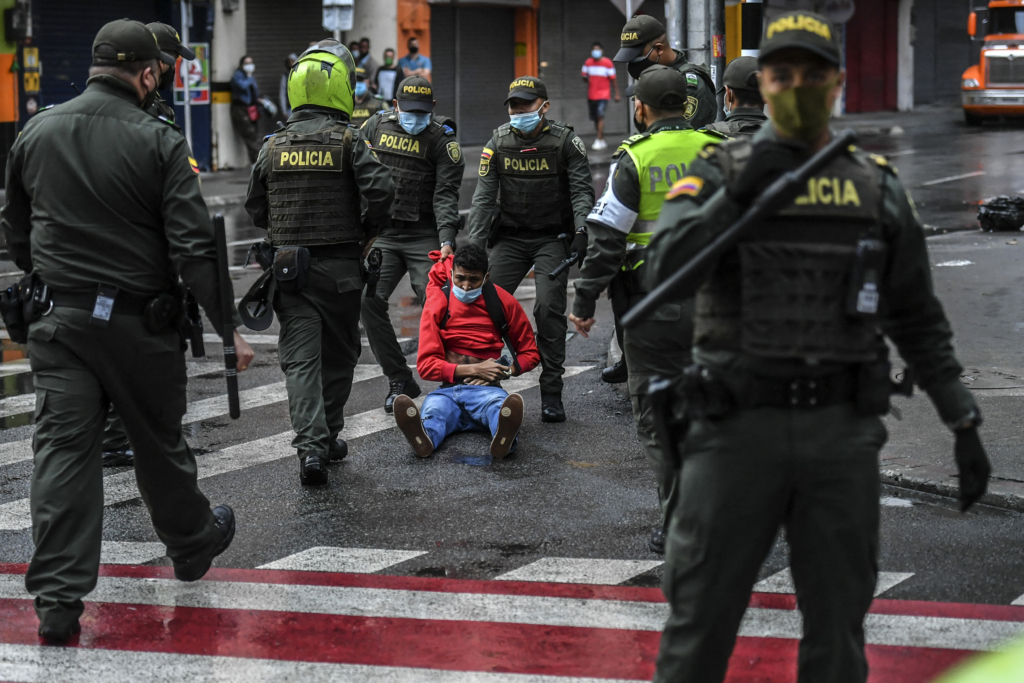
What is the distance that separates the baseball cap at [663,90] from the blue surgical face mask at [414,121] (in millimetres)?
2904

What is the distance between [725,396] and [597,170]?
70.8 ft

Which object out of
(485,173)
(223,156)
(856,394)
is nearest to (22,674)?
(856,394)

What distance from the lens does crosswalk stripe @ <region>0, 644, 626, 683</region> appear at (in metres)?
4.29

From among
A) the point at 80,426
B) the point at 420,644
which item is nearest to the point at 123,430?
the point at 80,426

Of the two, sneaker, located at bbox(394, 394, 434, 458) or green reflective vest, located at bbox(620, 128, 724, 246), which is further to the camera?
sneaker, located at bbox(394, 394, 434, 458)

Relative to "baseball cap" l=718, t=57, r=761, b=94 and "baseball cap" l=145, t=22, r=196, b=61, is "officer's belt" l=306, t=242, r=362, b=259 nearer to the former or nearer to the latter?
"baseball cap" l=145, t=22, r=196, b=61

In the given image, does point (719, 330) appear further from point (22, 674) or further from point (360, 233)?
point (360, 233)

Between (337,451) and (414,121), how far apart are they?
87.0 inches

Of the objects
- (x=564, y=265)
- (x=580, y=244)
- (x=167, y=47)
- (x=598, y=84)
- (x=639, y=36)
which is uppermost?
(x=598, y=84)

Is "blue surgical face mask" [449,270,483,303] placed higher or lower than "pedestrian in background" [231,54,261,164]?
lower

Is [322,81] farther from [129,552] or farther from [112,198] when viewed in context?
[129,552]

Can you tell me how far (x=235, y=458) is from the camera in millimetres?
7195

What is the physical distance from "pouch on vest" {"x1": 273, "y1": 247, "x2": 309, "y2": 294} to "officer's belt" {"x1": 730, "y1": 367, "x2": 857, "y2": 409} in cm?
356

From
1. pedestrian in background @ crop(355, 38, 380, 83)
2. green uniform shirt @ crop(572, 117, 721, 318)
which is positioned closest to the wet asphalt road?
green uniform shirt @ crop(572, 117, 721, 318)
